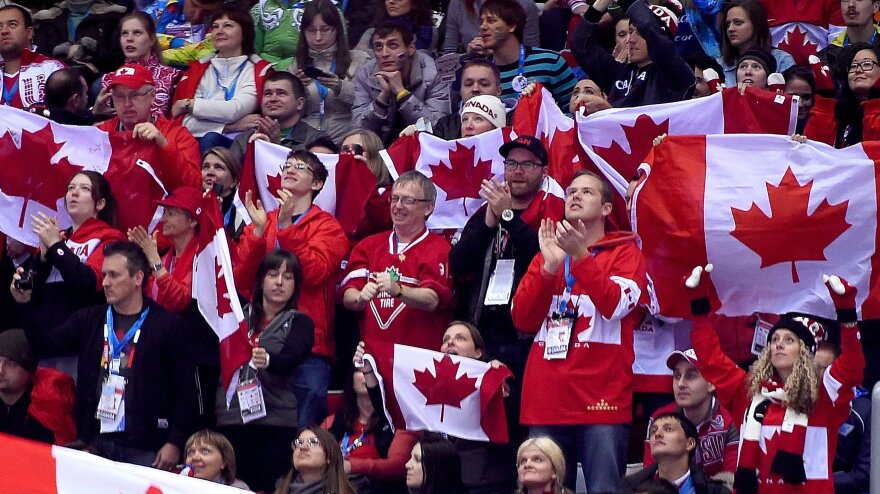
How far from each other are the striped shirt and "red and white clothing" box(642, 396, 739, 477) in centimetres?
346

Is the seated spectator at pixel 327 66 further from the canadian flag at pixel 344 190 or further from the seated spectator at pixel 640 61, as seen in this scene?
the seated spectator at pixel 640 61

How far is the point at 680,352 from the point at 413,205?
188 centimetres

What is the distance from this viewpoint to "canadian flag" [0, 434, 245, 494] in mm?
5250

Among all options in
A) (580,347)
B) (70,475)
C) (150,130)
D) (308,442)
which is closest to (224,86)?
(150,130)

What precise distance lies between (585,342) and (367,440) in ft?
4.78

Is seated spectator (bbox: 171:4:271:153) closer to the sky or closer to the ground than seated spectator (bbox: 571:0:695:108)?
closer to the ground

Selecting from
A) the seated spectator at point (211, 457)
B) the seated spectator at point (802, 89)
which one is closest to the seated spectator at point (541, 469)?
the seated spectator at point (211, 457)

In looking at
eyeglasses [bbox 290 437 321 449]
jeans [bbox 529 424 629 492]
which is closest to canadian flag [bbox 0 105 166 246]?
eyeglasses [bbox 290 437 321 449]

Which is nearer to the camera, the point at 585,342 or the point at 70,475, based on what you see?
the point at 70,475

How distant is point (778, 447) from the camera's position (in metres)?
8.37

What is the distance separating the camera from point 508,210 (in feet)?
31.4

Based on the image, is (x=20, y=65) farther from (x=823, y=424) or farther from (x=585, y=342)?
(x=823, y=424)

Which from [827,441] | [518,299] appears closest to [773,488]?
[827,441]

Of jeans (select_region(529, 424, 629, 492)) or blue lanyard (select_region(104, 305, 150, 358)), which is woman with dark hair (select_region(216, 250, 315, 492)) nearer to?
blue lanyard (select_region(104, 305, 150, 358))
